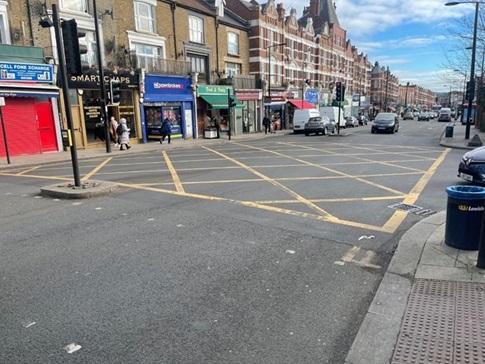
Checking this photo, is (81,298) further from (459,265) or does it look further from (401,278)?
(459,265)

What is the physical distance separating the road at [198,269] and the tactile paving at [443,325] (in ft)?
1.48

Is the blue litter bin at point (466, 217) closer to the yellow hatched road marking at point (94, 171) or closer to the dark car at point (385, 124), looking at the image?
the yellow hatched road marking at point (94, 171)

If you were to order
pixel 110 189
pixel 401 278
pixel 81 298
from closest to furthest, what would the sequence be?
pixel 81 298, pixel 401 278, pixel 110 189

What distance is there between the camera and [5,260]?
5.04m

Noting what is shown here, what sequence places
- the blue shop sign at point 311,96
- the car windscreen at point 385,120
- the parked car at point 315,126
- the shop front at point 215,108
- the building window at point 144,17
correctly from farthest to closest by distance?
the blue shop sign at point 311,96, the car windscreen at point 385,120, the parked car at point 315,126, the shop front at point 215,108, the building window at point 144,17

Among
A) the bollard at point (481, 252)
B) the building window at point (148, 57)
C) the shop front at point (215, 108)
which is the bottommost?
the bollard at point (481, 252)

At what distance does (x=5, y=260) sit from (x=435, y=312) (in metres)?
5.23

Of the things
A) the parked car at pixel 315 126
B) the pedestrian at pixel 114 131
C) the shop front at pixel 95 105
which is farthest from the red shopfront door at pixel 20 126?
the parked car at pixel 315 126

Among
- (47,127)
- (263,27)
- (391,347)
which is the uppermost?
(263,27)

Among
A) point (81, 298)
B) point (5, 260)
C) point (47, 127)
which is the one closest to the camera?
point (81, 298)

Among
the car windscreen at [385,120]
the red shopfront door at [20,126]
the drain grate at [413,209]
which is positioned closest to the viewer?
the drain grate at [413,209]

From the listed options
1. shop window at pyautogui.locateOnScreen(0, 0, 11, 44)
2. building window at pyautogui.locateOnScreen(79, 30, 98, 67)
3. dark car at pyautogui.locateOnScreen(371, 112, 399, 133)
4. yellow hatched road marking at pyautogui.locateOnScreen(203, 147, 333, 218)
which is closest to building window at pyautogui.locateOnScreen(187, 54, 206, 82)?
building window at pyautogui.locateOnScreen(79, 30, 98, 67)

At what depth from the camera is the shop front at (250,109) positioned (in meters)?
35.8

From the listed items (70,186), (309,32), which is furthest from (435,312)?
(309,32)
